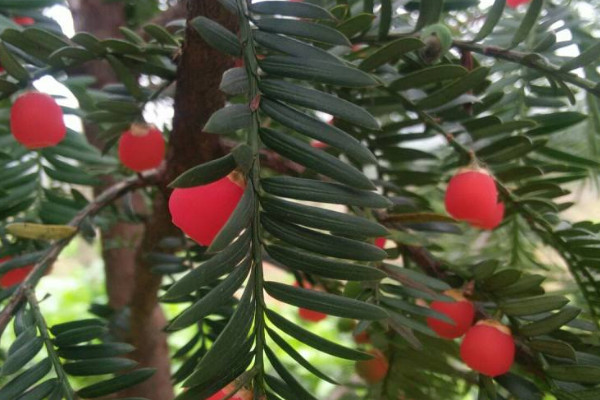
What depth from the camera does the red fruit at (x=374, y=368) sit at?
1.70 ft

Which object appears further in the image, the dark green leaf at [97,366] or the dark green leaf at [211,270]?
the dark green leaf at [97,366]

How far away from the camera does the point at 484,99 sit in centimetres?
46

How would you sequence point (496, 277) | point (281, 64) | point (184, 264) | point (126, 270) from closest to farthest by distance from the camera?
point (281, 64)
point (496, 277)
point (184, 264)
point (126, 270)

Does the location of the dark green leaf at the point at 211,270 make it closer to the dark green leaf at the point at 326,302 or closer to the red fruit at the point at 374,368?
the dark green leaf at the point at 326,302

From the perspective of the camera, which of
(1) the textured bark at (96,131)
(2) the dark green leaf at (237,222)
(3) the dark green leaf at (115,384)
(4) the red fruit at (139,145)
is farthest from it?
(1) the textured bark at (96,131)

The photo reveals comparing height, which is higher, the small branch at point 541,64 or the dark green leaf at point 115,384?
the small branch at point 541,64

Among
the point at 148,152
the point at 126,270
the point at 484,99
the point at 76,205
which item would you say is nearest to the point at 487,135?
the point at 484,99

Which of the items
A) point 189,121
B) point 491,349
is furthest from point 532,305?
point 189,121

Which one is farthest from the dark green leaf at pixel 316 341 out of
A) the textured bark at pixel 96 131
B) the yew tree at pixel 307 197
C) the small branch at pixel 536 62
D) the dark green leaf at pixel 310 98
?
the textured bark at pixel 96 131

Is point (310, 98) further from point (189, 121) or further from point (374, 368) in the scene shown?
point (374, 368)

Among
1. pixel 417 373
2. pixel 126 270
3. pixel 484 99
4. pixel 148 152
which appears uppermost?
pixel 484 99

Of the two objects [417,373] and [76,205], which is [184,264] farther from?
[417,373]

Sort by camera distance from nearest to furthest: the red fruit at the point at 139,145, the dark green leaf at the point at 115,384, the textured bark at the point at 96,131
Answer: the dark green leaf at the point at 115,384 < the red fruit at the point at 139,145 < the textured bark at the point at 96,131

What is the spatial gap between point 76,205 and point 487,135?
1.18ft
